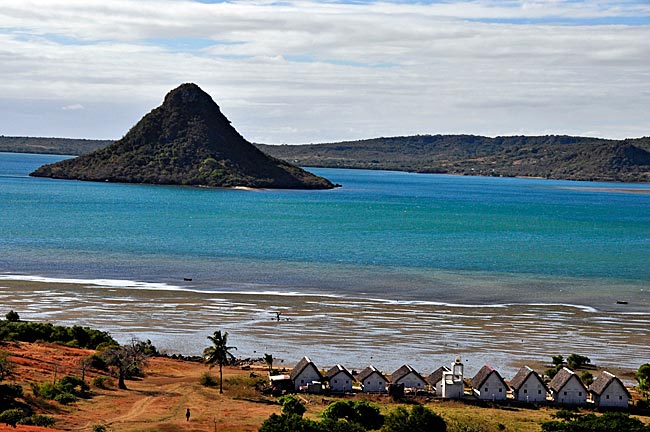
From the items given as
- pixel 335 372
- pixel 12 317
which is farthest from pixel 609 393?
pixel 12 317

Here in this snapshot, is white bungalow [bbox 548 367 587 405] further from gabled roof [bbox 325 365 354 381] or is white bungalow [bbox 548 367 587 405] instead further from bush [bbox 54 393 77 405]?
bush [bbox 54 393 77 405]

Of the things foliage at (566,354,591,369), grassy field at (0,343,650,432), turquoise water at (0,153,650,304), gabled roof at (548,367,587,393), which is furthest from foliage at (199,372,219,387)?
turquoise water at (0,153,650,304)

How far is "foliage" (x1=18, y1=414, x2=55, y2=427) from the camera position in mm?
37094

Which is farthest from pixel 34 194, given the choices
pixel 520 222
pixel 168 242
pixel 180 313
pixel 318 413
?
pixel 318 413

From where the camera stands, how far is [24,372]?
4631 centimetres

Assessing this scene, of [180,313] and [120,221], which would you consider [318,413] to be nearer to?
[180,313]

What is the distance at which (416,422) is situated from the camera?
38.9 meters

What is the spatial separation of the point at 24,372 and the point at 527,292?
46258mm

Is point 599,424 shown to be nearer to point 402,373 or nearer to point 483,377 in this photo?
point 483,377

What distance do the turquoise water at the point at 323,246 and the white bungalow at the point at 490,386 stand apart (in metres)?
25.8

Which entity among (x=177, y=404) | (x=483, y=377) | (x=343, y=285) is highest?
(x=343, y=285)

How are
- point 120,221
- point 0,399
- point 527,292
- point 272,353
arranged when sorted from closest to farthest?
point 0,399
point 272,353
point 527,292
point 120,221

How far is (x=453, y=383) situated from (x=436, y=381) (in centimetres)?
119

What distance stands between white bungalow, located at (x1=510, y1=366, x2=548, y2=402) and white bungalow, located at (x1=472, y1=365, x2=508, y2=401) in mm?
669
